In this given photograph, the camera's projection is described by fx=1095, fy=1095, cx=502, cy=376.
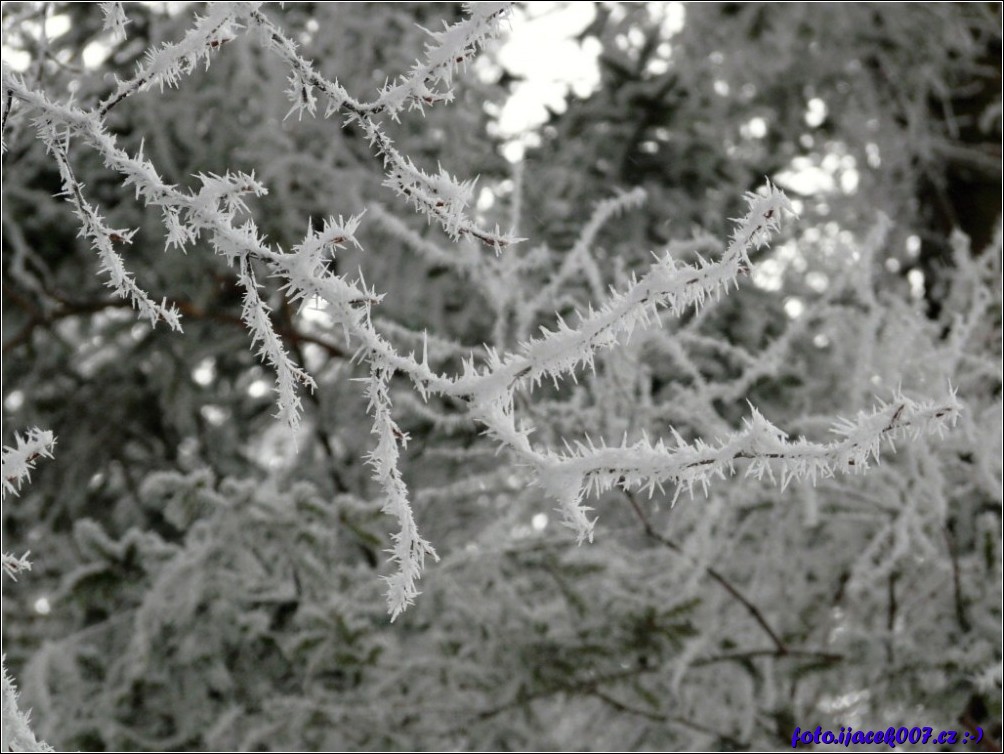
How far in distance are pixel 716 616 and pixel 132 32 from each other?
3.16 meters

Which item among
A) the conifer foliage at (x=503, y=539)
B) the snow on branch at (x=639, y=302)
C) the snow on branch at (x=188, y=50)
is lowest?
the conifer foliage at (x=503, y=539)

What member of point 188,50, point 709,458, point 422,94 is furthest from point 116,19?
point 709,458

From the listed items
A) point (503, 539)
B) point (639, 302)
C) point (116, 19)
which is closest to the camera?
point (639, 302)

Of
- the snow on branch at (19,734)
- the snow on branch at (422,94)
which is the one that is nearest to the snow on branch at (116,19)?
the snow on branch at (422,94)

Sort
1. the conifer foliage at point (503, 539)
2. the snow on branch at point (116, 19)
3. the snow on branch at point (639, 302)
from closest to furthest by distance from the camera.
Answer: the snow on branch at point (639, 302), the snow on branch at point (116, 19), the conifer foliage at point (503, 539)

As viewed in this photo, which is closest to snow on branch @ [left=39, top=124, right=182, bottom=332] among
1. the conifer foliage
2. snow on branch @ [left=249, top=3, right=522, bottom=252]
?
snow on branch @ [left=249, top=3, right=522, bottom=252]

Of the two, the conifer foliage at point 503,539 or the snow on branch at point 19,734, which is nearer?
the snow on branch at point 19,734

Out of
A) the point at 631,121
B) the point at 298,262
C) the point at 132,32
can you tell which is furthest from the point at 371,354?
the point at 132,32

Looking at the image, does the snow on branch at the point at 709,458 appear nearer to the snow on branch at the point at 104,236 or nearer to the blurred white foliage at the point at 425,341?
the blurred white foliage at the point at 425,341

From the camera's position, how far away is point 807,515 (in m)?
2.32

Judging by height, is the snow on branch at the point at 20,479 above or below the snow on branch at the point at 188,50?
below

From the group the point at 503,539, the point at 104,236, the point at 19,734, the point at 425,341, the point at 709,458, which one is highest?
the point at 104,236

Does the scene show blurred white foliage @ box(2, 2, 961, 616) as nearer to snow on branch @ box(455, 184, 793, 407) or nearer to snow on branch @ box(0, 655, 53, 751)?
snow on branch @ box(455, 184, 793, 407)

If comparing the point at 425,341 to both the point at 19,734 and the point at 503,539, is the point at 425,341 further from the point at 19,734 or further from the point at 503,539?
the point at 503,539
